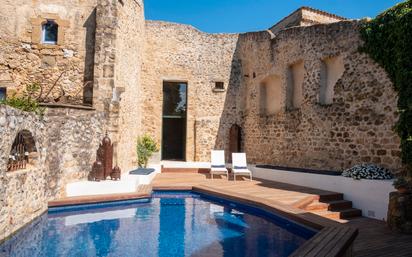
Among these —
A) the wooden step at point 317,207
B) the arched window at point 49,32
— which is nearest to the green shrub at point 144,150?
the arched window at point 49,32

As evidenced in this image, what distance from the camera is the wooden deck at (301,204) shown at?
14.5ft

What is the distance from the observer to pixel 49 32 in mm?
9359

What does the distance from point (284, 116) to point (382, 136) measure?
13.2 ft

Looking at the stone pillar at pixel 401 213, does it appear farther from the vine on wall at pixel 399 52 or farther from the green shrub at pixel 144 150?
the green shrub at pixel 144 150

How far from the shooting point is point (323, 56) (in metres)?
9.67

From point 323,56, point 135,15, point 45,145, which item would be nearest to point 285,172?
point 323,56

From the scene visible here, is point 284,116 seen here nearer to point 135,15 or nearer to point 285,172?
A: point 285,172

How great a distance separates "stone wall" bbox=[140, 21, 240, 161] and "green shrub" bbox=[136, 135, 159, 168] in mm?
1329

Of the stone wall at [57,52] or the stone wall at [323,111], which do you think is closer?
the stone wall at [323,111]

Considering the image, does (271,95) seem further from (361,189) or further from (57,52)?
(57,52)

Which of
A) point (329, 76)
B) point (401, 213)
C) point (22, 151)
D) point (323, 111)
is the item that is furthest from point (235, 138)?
point (22, 151)

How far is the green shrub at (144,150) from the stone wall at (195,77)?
1.33 m

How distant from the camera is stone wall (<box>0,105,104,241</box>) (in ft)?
14.4

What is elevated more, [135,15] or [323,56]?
[135,15]
